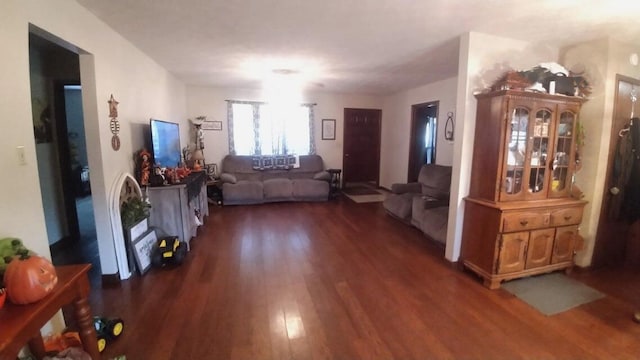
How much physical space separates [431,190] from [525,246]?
1.75 meters

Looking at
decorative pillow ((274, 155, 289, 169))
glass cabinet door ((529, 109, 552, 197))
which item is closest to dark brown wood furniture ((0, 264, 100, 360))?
glass cabinet door ((529, 109, 552, 197))

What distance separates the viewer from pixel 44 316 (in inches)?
44.6

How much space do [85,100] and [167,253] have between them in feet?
4.90

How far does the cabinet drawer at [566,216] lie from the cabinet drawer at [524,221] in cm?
10

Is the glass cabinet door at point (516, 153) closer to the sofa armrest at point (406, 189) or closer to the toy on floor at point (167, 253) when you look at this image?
the sofa armrest at point (406, 189)

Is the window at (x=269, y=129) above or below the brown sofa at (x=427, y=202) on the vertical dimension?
above

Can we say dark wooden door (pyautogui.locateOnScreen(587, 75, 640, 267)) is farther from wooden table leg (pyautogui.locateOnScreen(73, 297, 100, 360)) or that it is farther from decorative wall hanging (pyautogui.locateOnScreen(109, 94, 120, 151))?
decorative wall hanging (pyautogui.locateOnScreen(109, 94, 120, 151))

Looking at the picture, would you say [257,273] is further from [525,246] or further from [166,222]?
→ [525,246]

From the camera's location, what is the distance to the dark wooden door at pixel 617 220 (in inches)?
101

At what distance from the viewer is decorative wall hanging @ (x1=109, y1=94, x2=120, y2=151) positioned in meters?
2.38

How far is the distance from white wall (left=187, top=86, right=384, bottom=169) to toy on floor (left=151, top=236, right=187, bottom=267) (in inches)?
127

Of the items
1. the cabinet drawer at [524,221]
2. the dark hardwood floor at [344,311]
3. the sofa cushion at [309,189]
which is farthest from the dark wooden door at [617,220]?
the sofa cushion at [309,189]

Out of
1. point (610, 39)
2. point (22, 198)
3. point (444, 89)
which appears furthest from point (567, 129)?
point (22, 198)

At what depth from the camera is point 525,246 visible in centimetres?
242
